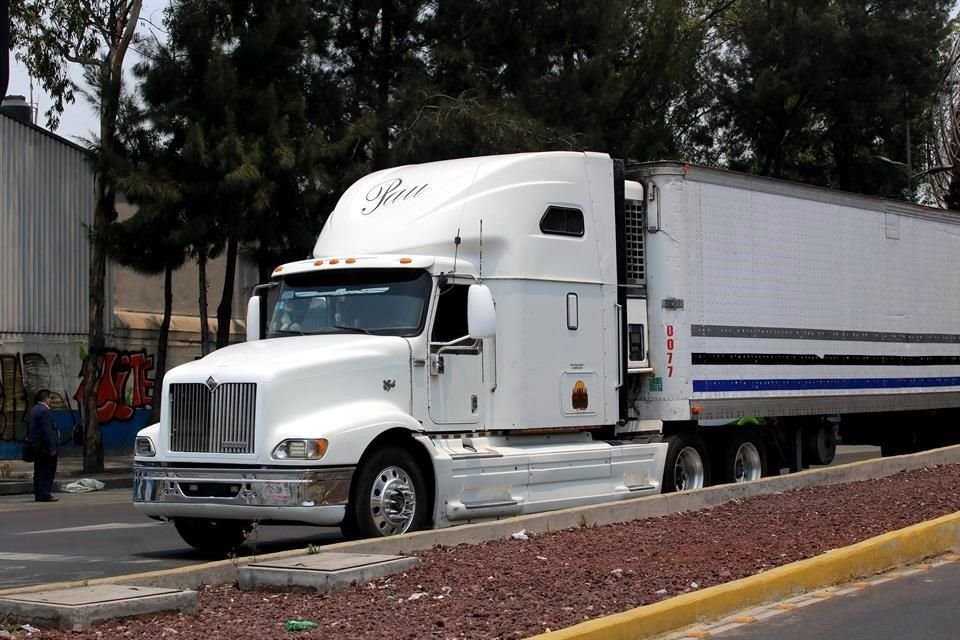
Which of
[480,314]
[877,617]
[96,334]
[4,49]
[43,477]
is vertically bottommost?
[877,617]

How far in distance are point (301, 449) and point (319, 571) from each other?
262 cm

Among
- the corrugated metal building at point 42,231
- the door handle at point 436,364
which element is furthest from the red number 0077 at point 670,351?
the corrugated metal building at point 42,231

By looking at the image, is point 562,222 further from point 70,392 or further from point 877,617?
point 70,392

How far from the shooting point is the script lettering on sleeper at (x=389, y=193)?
13.8m

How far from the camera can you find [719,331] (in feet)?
51.2

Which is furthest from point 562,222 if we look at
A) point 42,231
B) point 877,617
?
point 42,231

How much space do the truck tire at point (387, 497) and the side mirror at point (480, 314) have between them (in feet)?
4.44

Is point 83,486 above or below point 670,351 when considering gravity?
below

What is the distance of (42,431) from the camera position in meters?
20.2

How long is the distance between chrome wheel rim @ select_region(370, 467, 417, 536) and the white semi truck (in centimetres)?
2

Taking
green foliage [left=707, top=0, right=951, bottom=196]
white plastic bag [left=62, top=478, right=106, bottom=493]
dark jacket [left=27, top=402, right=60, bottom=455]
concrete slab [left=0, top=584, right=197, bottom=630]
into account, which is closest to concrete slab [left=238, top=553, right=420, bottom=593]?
concrete slab [left=0, top=584, right=197, bottom=630]

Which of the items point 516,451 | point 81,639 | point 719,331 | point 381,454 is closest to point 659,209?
point 719,331

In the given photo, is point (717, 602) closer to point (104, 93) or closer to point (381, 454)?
point (381, 454)

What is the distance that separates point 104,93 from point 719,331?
14692 mm
